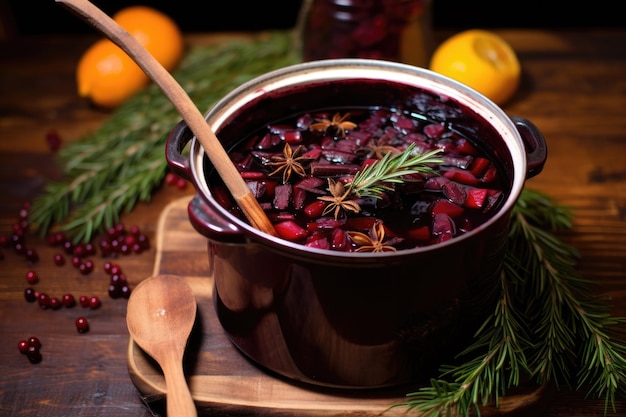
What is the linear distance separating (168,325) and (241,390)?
24cm

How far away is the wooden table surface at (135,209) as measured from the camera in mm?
1686

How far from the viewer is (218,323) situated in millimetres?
1746

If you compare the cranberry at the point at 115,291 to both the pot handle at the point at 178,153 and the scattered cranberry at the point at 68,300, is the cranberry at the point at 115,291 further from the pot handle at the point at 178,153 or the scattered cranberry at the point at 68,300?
the pot handle at the point at 178,153

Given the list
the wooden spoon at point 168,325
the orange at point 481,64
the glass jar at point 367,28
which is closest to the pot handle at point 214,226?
the wooden spoon at point 168,325

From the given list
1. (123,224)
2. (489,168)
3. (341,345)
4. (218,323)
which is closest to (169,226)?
(123,224)

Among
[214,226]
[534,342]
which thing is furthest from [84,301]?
[534,342]

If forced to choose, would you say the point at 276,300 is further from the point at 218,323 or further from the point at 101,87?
the point at 101,87

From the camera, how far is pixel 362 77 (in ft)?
5.93

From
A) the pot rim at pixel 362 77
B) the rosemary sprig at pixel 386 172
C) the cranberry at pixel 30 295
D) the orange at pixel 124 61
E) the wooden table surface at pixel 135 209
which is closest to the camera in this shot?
the pot rim at pixel 362 77

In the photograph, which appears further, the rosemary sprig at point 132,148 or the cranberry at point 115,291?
the rosemary sprig at point 132,148

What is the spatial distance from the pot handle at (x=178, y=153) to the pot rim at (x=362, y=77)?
20 millimetres

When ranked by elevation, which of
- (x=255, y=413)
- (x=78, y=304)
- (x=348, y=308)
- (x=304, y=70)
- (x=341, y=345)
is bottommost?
(x=78, y=304)

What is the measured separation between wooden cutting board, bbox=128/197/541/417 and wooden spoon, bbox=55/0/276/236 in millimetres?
365

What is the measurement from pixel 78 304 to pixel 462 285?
42.4 inches
